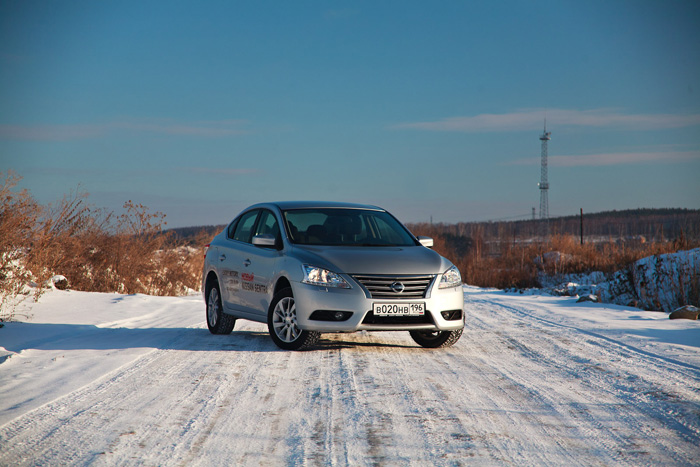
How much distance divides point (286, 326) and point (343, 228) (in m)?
1.66

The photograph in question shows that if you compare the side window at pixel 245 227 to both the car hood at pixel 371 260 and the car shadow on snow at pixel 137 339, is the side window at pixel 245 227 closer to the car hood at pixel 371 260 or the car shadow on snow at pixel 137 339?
the car shadow on snow at pixel 137 339

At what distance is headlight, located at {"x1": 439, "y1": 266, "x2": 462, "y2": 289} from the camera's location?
844 cm

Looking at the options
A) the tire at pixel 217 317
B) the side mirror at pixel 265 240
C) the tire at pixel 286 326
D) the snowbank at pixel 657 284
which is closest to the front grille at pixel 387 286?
the tire at pixel 286 326

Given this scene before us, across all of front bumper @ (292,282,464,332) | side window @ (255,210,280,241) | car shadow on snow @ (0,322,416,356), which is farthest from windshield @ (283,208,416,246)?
car shadow on snow @ (0,322,416,356)

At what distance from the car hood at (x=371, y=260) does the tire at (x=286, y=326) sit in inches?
21.4

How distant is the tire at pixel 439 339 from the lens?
29.5 feet

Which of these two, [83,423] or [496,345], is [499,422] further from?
[496,345]

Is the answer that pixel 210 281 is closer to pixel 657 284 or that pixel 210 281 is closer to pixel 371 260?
pixel 371 260

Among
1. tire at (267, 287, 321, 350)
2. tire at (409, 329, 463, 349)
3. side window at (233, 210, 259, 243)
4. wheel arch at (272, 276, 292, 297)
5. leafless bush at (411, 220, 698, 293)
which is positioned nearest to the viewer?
tire at (267, 287, 321, 350)

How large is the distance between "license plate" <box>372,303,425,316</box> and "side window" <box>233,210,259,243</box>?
2848 mm

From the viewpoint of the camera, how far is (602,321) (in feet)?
40.9

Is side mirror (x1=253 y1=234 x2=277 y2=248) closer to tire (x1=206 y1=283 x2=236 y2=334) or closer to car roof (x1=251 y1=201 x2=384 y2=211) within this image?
car roof (x1=251 y1=201 x2=384 y2=211)

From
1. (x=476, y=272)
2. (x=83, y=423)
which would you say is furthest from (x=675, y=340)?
(x=476, y=272)

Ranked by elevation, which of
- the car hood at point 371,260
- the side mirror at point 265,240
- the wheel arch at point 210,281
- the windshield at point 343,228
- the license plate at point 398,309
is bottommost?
the license plate at point 398,309
